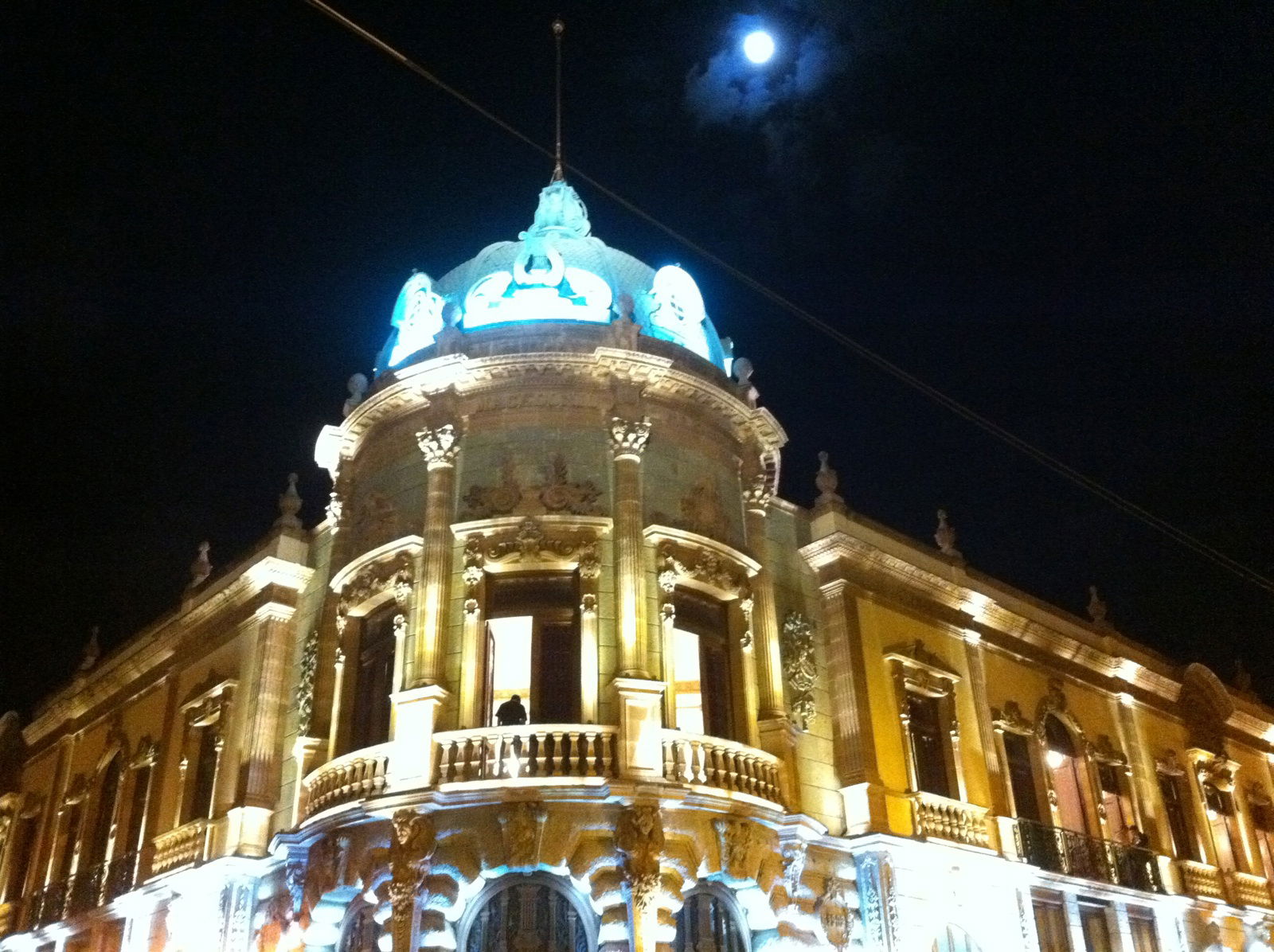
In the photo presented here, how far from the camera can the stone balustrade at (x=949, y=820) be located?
2030 centimetres

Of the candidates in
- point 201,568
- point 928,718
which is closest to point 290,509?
point 201,568

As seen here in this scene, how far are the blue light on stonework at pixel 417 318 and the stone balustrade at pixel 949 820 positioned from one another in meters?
11.3

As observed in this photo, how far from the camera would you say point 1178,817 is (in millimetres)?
27641

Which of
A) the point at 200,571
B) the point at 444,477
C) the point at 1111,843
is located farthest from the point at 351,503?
the point at 1111,843

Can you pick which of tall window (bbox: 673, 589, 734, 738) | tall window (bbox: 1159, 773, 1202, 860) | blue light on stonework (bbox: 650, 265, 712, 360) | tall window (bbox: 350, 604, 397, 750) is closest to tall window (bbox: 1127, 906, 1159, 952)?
tall window (bbox: 1159, 773, 1202, 860)

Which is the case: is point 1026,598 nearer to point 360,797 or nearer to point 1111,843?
point 1111,843

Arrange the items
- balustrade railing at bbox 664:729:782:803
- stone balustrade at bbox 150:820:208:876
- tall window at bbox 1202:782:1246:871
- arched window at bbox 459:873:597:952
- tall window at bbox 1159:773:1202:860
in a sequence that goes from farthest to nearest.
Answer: tall window at bbox 1202:782:1246:871 < tall window at bbox 1159:773:1202:860 < stone balustrade at bbox 150:820:208:876 < balustrade railing at bbox 664:729:782:803 < arched window at bbox 459:873:597:952

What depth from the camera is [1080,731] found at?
1010 inches

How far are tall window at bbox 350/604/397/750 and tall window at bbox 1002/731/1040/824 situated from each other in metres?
11.8

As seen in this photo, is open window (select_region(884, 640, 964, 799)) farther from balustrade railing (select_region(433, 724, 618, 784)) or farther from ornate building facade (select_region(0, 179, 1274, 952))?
balustrade railing (select_region(433, 724, 618, 784))

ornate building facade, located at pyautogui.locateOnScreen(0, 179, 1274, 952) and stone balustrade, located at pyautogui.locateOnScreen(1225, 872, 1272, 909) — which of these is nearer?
ornate building facade, located at pyautogui.locateOnScreen(0, 179, 1274, 952)

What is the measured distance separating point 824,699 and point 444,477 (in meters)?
7.30

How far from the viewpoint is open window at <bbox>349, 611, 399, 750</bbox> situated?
60.6 ft

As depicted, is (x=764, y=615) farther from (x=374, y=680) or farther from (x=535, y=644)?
(x=374, y=680)
